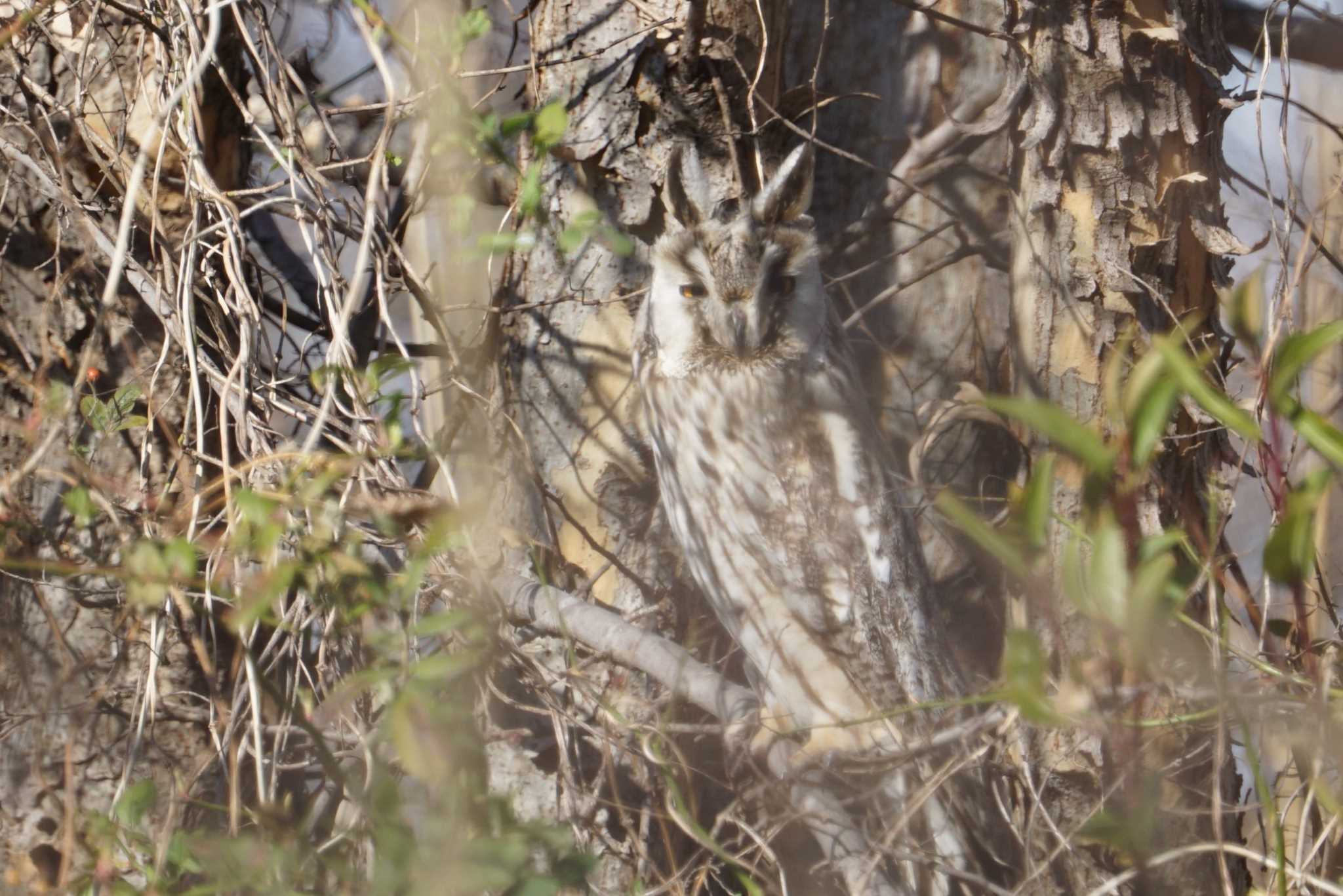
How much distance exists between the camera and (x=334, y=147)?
5.76ft

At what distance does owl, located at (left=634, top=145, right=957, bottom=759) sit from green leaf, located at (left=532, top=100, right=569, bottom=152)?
1.25ft

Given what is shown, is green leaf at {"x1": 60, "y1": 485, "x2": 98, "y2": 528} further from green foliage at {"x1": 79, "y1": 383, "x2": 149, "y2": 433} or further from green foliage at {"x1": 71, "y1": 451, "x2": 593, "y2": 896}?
green foliage at {"x1": 79, "y1": 383, "x2": 149, "y2": 433}

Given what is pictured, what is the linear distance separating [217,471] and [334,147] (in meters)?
0.60

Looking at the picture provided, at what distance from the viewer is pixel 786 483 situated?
6.43 ft

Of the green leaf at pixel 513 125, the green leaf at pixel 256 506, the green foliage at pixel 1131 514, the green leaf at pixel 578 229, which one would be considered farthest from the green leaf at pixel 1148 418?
the green leaf at pixel 513 125

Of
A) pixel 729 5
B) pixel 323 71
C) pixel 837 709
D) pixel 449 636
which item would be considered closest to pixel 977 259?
pixel 729 5

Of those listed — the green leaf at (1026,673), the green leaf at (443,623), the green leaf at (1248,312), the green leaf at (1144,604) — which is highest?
the green leaf at (1248,312)

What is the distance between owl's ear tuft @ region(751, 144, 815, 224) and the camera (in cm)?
172

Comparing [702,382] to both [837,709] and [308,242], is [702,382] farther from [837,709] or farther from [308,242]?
[308,242]

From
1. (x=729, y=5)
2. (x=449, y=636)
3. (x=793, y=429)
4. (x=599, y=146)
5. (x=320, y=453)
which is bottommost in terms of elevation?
(x=449, y=636)

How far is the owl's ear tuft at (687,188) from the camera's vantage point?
176 cm

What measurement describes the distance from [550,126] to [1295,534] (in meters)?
1.16

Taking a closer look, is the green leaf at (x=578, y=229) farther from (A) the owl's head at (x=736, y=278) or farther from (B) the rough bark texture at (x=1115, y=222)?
(B) the rough bark texture at (x=1115, y=222)

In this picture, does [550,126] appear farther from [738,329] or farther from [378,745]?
[378,745]
